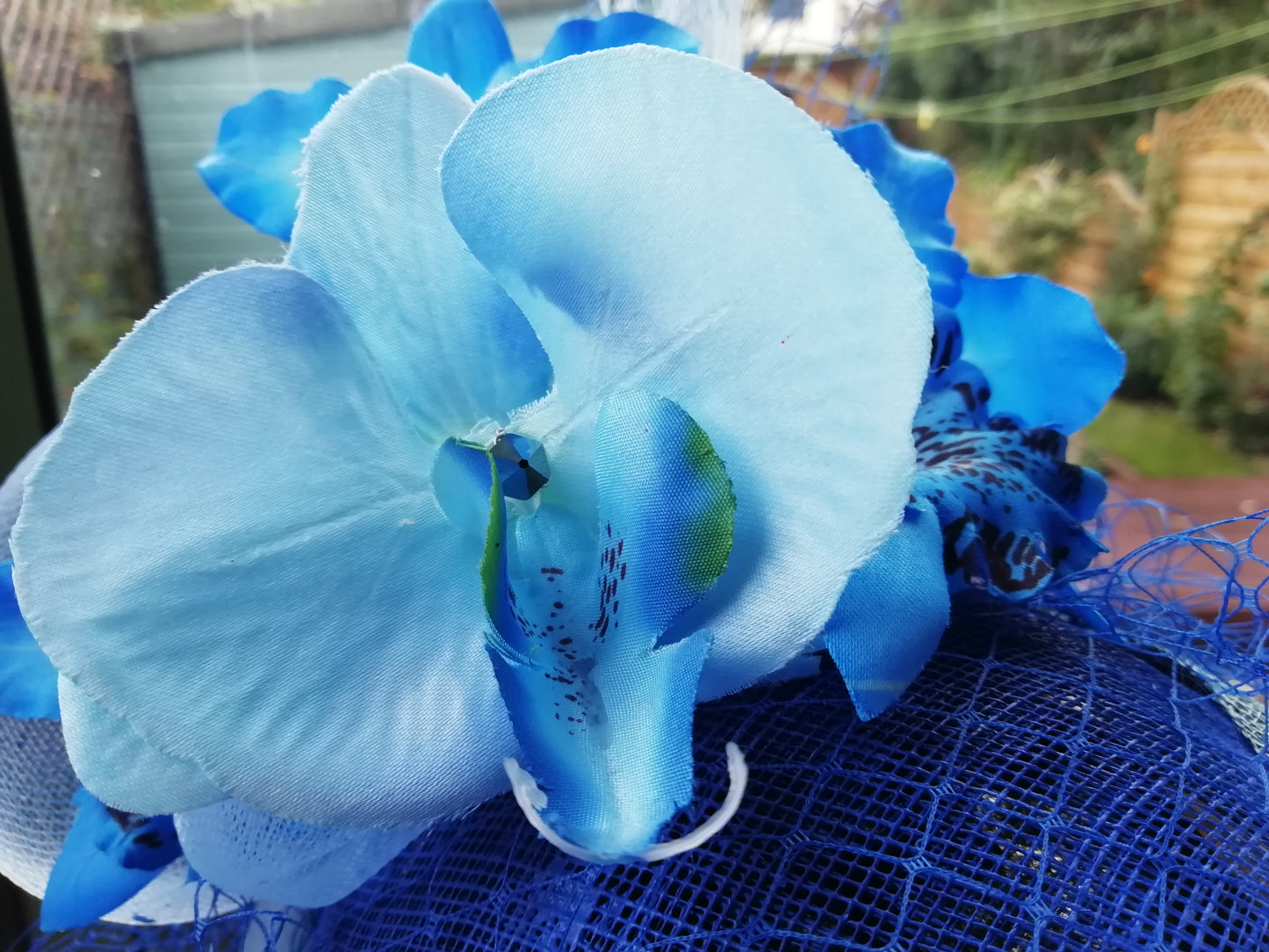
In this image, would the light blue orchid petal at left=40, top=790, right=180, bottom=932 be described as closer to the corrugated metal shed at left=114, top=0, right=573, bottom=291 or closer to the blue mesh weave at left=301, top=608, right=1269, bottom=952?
the blue mesh weave at left=301, top=608, right=1269, bottom=952

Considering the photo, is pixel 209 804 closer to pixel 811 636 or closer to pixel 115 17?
pixel 811 636

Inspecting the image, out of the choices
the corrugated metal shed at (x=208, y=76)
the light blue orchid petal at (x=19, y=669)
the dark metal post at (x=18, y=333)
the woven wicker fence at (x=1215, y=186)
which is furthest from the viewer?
the woven wicker fence at (x=1215, y=186)

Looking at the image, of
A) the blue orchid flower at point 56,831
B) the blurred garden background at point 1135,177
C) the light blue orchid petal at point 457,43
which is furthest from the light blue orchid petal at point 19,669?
the blurred garden background at point 1135,177

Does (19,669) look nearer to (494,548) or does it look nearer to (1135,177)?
(494,548)

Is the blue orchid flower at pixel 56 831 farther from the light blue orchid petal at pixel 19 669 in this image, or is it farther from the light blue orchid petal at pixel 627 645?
the light blue orchid petal at pixel 627 645

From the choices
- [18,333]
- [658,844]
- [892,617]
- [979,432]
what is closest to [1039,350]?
[979,432]

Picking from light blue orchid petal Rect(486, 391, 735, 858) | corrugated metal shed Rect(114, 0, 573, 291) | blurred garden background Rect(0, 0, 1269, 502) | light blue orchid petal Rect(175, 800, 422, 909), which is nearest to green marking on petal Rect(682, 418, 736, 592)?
light blue orchid petal Rect(486, 391, 735, 858)
